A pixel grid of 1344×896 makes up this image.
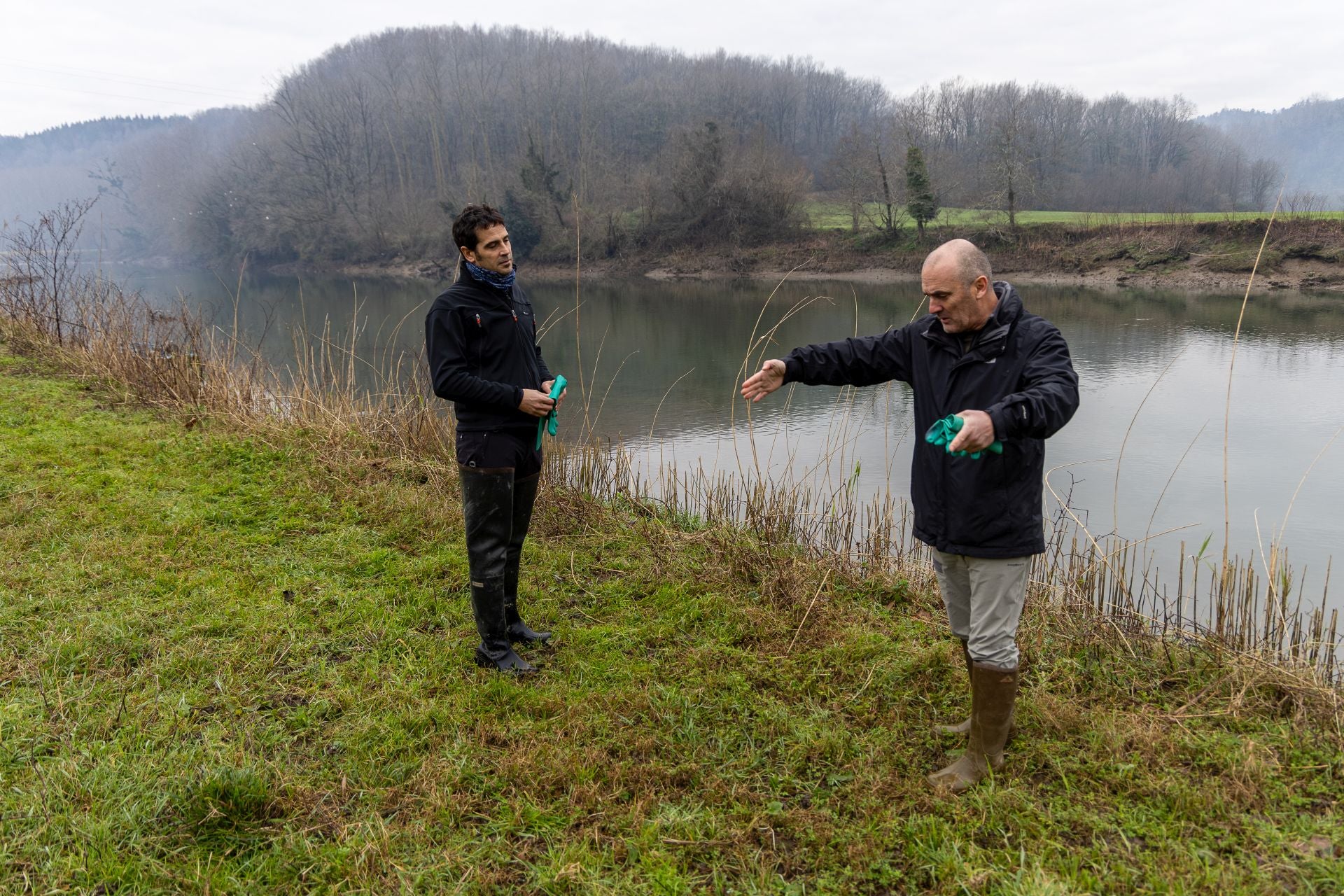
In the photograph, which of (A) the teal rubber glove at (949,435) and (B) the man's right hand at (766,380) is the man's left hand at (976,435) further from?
(B) the man's right hand at (766,380)

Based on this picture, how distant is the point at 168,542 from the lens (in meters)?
4.31

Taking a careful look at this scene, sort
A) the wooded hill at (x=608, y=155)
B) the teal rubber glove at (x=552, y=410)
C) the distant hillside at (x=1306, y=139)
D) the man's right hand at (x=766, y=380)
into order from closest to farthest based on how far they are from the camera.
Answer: the man's right hand at (x=766, y=380) → the teal rubber glove at (x=552, y=410) → the wooded hill at (x=608, y=155) → the distant hillside at (x=1306, y=139)

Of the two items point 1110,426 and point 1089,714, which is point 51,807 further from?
point 1110,426

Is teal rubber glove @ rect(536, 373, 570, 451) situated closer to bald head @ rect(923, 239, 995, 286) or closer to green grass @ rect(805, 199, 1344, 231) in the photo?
bald head @ rect(923, 239, 995, 286)

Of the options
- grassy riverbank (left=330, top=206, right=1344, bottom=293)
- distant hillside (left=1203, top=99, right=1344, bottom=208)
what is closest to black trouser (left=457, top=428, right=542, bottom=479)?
grassy riverbank (left=330, top=206, right=1344, bottom=293)

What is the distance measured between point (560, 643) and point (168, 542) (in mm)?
2324

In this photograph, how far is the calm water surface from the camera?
6.48 m

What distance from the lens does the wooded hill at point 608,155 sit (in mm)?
38438

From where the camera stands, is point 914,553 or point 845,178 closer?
point 914,553

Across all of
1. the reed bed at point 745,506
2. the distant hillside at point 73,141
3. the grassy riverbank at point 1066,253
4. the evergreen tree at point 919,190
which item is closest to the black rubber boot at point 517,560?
the reed bed at point 745,506

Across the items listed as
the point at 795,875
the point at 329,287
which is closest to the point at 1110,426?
the point at 795,875

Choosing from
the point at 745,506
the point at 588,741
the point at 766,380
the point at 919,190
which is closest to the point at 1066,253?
the point at 919,190

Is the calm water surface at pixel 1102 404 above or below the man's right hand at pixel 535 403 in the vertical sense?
below

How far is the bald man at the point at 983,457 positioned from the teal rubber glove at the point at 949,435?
0.03 metres
